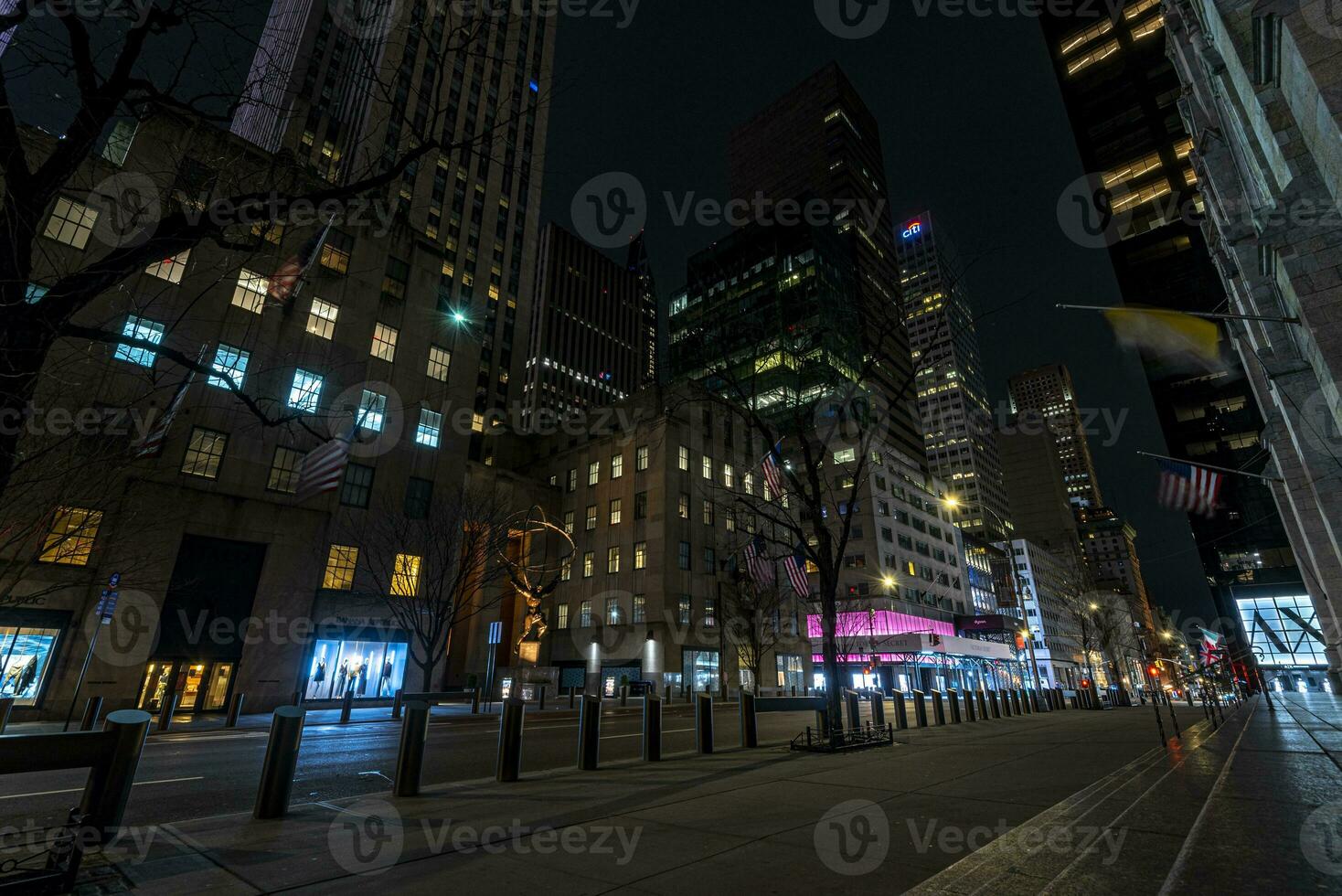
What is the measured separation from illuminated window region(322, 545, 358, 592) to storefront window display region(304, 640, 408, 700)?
2.56 m

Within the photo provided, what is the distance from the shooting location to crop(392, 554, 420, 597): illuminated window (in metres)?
26.8

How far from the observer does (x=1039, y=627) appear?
11038 cm

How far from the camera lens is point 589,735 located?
8.76 metres

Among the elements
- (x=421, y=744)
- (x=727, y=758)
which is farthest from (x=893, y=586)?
(x=421, y=744)

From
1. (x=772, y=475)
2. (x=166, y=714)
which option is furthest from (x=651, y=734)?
(x=166, y=714)

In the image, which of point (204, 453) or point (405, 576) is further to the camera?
point (405, 576)

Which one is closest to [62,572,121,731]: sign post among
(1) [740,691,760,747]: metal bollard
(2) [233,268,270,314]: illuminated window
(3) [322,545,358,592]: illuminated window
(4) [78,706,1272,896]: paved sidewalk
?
(3) [322,545,358,592]: illuminated window

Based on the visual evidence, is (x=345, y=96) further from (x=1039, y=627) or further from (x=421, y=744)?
(x=1039, y=627)

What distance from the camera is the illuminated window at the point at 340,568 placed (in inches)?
1048

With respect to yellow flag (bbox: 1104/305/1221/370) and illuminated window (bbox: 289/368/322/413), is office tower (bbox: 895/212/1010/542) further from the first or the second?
illuminated window (bbox: 289/368/322/413)

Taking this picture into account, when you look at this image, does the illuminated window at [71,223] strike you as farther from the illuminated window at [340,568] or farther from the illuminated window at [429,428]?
the illuminated window at [340,568]

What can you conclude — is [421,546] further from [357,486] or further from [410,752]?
[410,752]

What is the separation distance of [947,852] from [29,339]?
28.2ft

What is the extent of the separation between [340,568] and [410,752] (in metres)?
24.0
